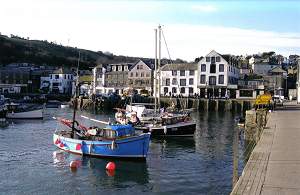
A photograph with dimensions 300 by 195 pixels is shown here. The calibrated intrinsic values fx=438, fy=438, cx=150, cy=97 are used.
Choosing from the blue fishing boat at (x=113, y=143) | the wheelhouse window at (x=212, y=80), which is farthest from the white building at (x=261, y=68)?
the blue fishing boat at (x=113, y=143)

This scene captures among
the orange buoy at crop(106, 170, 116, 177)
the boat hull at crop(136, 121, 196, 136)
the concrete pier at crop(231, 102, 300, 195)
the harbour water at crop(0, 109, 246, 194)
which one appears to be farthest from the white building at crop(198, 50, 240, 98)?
the orange buoy at crop(106, 170, 116, 177)

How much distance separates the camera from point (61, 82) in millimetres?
119938

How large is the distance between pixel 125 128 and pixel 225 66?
6124 centimetres

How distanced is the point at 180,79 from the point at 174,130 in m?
53.2

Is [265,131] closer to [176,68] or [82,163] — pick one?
[82,163]

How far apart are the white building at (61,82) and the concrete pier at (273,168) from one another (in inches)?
3846

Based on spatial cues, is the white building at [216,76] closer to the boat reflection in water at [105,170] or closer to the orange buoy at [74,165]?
the boat reflection in water at [105,170]

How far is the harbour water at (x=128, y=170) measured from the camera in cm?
2180

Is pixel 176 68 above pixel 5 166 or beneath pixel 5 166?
above

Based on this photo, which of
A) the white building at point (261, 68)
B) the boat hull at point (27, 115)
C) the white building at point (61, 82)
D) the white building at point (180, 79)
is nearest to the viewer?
the boat hull at point (27, 115)

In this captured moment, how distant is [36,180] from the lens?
76.8 ft

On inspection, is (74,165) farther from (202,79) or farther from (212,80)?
(212,80)

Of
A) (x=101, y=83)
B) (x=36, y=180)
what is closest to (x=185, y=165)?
(x=36, y=180)

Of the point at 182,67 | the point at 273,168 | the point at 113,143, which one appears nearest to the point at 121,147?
the point at 113,143
